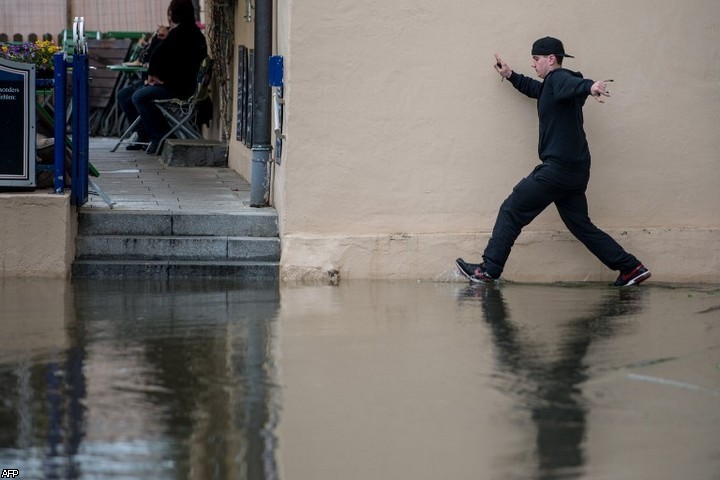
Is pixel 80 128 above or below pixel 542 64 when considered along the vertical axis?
below

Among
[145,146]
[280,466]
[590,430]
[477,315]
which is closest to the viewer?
[280,466]

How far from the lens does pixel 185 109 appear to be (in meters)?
14.4

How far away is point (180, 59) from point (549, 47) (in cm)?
640

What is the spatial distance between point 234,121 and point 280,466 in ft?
28.7

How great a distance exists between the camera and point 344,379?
20.9 ft

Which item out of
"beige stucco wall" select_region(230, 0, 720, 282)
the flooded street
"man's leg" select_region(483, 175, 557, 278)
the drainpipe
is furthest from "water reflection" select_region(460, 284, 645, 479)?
the drainpipe

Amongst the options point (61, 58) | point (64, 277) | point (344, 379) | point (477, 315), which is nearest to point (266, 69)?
point (61, 58)

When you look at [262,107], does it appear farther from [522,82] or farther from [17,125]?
[522,82]

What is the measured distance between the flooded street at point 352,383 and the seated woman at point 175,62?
568 centimetres

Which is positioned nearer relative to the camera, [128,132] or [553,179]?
[553,179]

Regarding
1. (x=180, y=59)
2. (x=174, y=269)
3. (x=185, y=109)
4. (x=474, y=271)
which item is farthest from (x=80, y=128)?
(x=185, y=109)

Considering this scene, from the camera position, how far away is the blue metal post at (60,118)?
9055 millimetres

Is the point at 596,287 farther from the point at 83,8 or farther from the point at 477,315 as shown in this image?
the point at 83,8

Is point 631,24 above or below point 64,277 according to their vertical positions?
above
